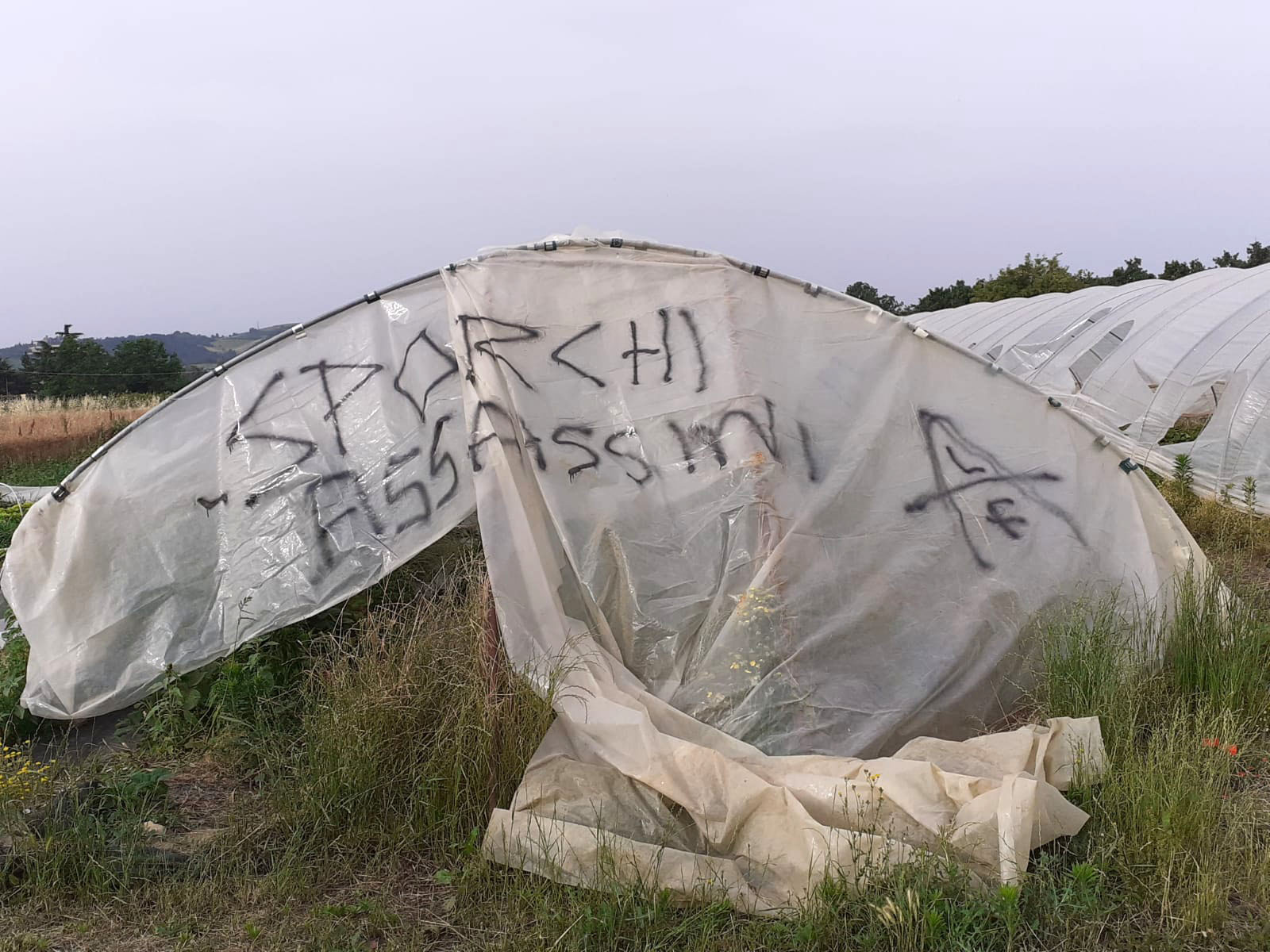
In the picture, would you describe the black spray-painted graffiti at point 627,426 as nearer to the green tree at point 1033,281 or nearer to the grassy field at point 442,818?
the grassy field at point 442,818

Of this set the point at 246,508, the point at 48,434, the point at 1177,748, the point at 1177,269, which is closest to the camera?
the point at 1177,748

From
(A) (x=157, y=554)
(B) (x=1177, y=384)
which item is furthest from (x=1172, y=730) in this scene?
(B) (x=1177, y=384)

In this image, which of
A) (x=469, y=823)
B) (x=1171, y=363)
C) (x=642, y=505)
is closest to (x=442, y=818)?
(x=469, y=823)

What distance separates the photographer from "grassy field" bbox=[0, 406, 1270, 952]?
3.16m

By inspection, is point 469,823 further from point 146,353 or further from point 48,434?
point 146,353

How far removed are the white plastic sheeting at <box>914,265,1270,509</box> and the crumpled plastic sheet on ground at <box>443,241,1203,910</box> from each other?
3343 millimetres

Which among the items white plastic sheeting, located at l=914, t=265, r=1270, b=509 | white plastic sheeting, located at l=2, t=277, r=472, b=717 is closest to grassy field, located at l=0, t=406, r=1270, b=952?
white plastic sheeting, located at l=2, t=277, r=472, b=717

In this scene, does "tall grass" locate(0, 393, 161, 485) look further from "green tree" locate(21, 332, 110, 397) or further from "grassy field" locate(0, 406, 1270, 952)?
"grassy field" locate(0, 406, 1270, 952)

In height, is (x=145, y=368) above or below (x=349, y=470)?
above

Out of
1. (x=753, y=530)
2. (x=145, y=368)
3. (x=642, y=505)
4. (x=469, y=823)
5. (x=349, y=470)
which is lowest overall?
(x=469, y=823)

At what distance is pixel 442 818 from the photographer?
3855mm

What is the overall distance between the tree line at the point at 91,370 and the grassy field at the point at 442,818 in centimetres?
3031

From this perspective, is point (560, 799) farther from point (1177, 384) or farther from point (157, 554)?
point (1177, 384)

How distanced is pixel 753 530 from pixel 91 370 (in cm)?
3662
